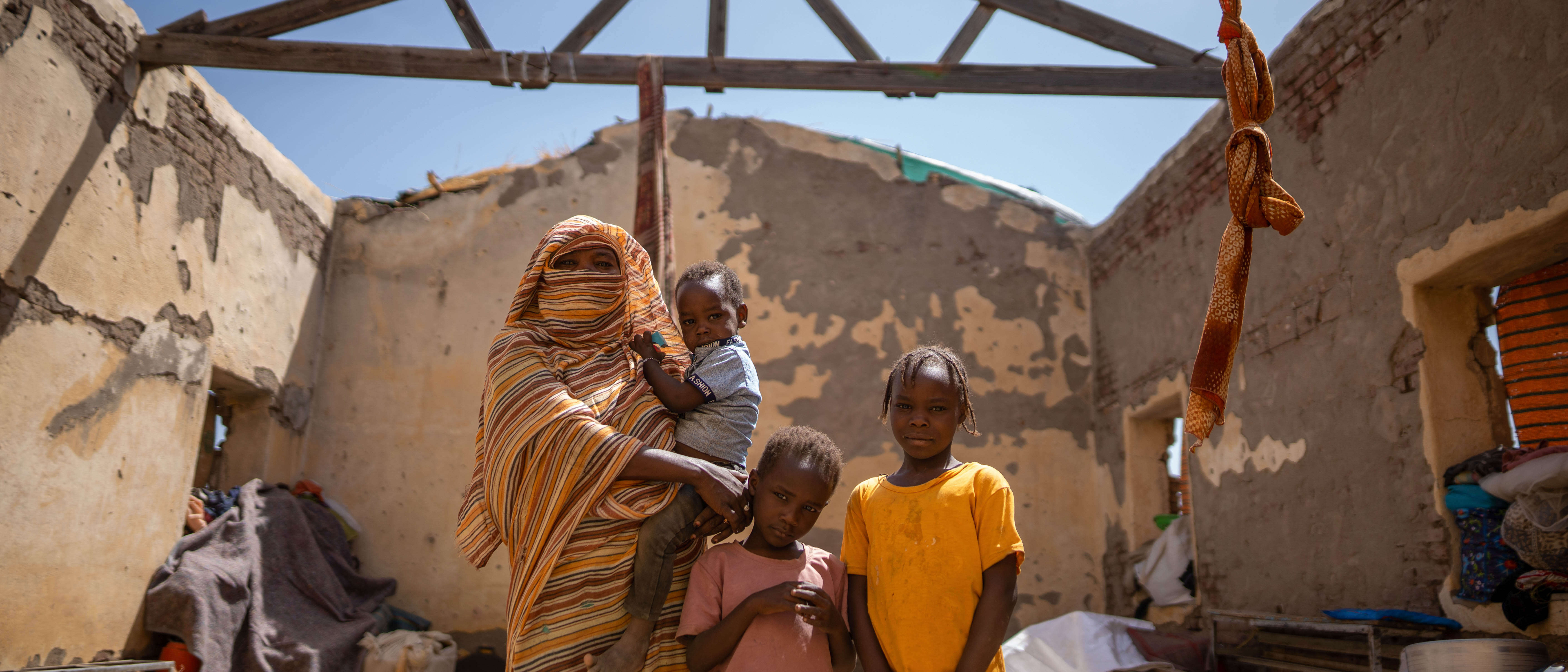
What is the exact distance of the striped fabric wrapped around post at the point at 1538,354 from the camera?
137 inches

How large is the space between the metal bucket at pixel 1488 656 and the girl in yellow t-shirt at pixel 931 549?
6.25 ft

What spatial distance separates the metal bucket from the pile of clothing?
0.64ft

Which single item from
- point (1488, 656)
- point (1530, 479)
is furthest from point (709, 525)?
point (1530, 479)

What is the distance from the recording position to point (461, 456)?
6.70 metres

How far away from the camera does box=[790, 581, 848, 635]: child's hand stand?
1979mm

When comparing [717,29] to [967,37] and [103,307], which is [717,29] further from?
[103,307]

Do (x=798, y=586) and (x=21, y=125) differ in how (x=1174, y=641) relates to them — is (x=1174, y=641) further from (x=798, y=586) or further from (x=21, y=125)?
(x=21, y=125)

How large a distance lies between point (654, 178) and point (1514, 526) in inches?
142

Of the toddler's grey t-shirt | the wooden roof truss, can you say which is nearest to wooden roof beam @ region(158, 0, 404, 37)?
the wooden roof truss

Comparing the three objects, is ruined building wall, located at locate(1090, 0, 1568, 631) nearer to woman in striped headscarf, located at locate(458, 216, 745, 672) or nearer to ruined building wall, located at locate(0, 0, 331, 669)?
woman in striped headscarf, located at locate(458, 216, 745, 672)

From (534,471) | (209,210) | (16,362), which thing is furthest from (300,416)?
(534,471)

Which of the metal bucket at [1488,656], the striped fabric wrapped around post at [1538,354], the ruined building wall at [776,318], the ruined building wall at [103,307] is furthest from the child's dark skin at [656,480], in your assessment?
the ruined building wall at [776,318]

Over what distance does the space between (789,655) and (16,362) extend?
391cm

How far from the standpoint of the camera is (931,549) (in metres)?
2.10
